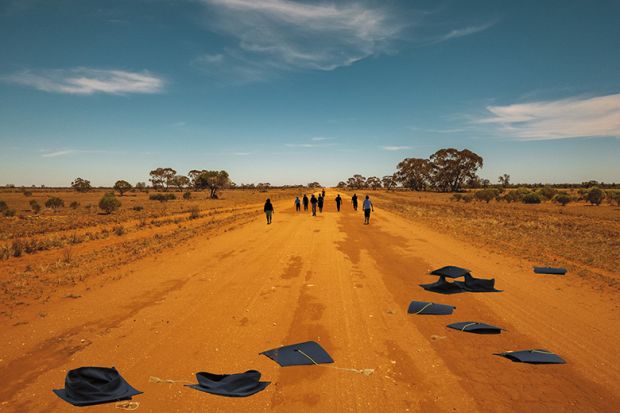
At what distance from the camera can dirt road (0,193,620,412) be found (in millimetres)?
4109

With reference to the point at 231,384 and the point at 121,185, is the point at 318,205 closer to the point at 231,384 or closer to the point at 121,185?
the point at 231,384

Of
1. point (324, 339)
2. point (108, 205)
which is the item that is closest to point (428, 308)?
point (324, 339)

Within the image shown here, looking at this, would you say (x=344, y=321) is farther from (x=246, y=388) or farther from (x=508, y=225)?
(x=508, y=225)

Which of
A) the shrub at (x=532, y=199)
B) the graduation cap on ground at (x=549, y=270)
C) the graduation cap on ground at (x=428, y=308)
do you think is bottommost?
the graduation cap on ground at (x=428, y=308)

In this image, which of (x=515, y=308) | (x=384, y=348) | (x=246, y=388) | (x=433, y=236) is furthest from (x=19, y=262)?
(x=433, y=236)

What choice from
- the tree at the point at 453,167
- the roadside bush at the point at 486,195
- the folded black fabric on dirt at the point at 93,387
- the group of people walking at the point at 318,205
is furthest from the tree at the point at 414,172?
the folded black fabric on dirt at the point at 93,387

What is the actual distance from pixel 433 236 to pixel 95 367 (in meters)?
16.8

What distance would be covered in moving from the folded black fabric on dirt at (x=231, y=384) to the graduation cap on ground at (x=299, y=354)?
0.58 m

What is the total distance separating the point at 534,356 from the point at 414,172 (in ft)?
438

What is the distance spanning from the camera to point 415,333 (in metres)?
5.96

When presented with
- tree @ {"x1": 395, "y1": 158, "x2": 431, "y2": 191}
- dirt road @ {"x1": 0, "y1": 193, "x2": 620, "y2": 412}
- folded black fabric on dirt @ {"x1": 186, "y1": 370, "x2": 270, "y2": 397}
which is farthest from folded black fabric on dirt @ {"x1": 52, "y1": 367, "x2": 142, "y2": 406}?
tree @ {"x1": 395, "y1": 158, "x2": 431, "y2": 191}

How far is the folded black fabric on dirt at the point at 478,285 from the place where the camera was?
8.62m

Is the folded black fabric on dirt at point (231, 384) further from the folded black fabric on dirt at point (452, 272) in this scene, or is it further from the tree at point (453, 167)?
the tree at point (453, 167)

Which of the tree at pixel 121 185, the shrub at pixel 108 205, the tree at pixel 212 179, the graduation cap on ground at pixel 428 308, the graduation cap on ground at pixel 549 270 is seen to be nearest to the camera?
the graduation cap on ground at pixel 428 308
